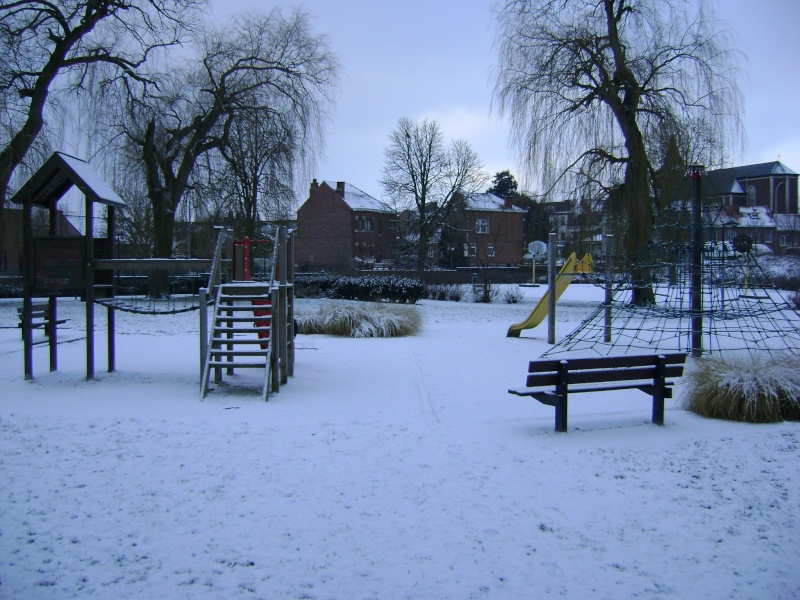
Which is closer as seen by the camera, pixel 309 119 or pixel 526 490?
pixel 526 490

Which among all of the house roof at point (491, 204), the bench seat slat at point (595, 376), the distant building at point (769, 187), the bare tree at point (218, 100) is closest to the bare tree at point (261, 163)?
the bare tree at point (218, 100)

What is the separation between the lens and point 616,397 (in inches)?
358

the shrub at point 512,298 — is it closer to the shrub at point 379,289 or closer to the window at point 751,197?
the shrub at point 379,289

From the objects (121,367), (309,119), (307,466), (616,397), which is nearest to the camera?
(307,466)

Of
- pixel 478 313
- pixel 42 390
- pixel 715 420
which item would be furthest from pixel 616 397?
pixel 478 313

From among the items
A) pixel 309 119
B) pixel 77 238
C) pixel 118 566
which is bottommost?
pixel 118 566

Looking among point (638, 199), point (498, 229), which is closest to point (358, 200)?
point (498, 229)

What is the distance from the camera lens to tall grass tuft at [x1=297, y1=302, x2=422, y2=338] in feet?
53.1

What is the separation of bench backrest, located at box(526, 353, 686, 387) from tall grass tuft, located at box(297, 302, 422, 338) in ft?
29.0

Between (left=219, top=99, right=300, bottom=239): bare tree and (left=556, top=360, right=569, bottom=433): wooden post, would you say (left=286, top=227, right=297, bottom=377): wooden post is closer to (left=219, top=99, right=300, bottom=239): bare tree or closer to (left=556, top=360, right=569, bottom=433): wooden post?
(left=556, top=360, right=569, bottom=433): wooden post

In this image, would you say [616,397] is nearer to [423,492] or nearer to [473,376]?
[473,376]

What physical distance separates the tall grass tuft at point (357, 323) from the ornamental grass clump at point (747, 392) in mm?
8849

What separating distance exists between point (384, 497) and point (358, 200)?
5557 centimetres

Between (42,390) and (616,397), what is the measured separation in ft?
24.4
